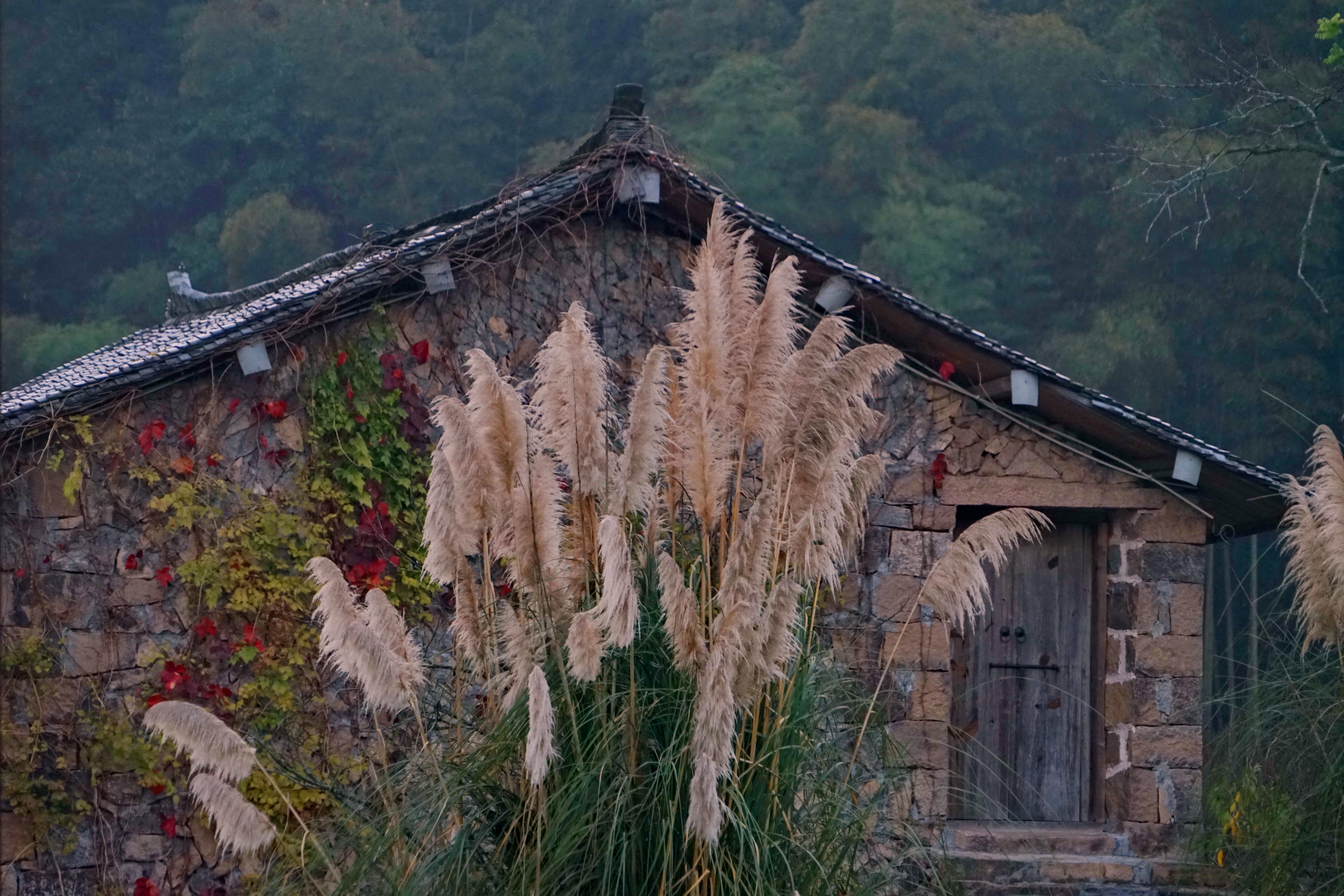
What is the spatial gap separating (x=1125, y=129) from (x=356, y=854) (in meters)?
20.1

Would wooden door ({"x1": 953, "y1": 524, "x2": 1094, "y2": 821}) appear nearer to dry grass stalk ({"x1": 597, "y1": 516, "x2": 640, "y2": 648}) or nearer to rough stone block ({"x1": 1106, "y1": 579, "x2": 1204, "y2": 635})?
rough stone block ({"x1": 1106, "y1": 579, "x2": 1204, "y2": 635})

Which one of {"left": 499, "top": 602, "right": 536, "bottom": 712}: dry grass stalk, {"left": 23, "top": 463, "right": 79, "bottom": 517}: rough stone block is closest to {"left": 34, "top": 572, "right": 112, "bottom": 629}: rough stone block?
{"left": 23, "top": 463, "right": 79, "bottom": 517}: rough stone block

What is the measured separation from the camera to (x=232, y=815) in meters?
3.72

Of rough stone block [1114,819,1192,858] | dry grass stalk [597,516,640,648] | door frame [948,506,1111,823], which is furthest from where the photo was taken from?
door frame [948,506,1111,823]

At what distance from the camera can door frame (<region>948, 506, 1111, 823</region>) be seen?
770 centimetres

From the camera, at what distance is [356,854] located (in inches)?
147

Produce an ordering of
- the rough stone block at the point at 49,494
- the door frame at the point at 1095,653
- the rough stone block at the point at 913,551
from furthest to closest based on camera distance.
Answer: the door frame at the point at 1095,653, the rough stone block at the point at 913,551, the rough stone block at the point at 49,494

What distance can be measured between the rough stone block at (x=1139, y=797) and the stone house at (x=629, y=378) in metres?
0.01

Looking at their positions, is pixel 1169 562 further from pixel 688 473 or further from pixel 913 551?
pixel 688 473

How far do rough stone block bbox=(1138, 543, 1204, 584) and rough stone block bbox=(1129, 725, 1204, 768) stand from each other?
79 cm

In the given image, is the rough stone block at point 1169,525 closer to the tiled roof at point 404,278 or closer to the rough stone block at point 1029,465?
the tiled roof at point 404,278

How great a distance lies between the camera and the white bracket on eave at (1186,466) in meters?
7.37

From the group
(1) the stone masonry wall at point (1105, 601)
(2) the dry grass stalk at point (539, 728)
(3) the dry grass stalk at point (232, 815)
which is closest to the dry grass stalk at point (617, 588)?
(2) the dry grass stalk at point (539, 728)

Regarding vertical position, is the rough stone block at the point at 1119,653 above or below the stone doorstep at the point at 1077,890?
above
